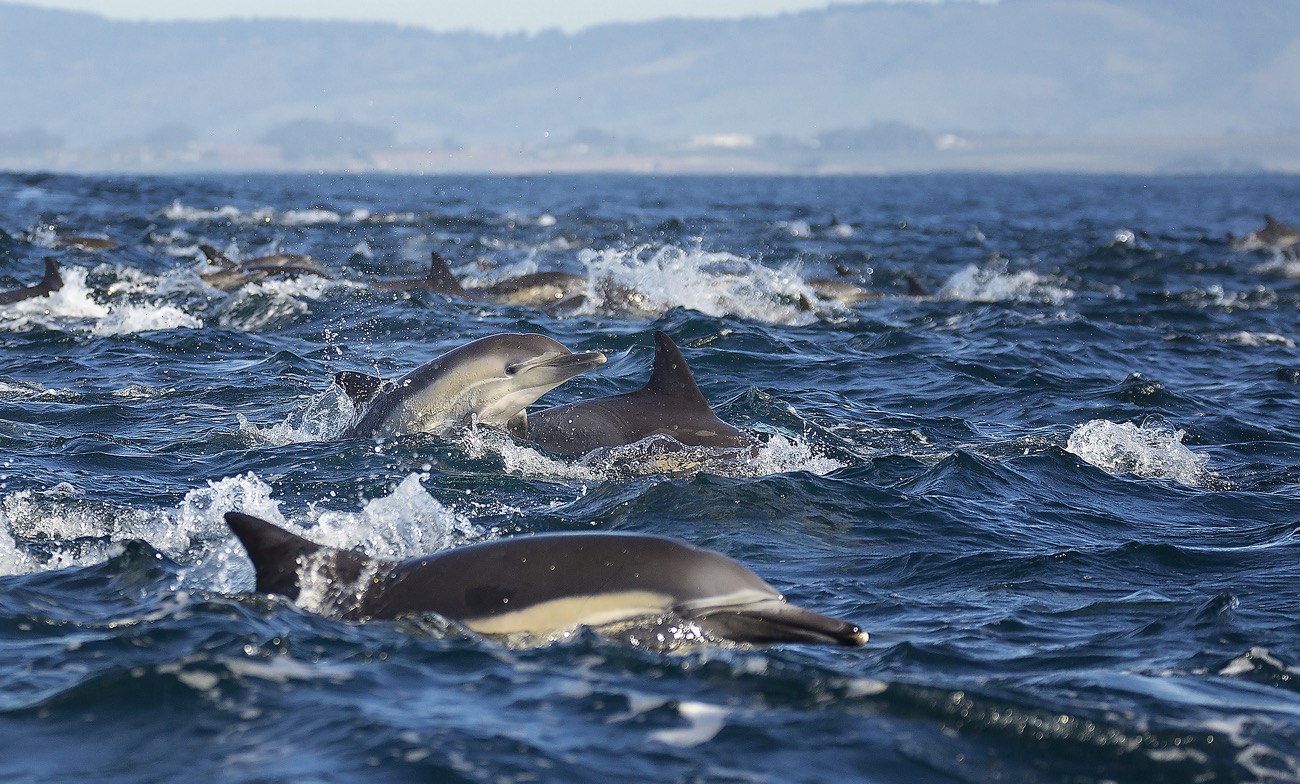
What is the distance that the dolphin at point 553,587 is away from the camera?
6.13 meters

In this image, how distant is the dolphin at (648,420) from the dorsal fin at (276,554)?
13.5ft

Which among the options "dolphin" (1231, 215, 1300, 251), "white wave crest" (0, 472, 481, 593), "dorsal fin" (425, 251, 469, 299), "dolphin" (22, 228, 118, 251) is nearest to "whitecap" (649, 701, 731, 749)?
"white wave crest" (0, 472, 481, 593)

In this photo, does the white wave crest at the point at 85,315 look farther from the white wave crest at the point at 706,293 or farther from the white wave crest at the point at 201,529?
the white wave crest at the point at 201,529

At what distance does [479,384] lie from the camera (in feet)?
34.3

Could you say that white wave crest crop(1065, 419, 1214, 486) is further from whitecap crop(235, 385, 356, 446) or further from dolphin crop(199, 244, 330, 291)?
dolphin crop(199, 244, 330, 291)

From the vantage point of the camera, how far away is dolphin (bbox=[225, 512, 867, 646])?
6129mm

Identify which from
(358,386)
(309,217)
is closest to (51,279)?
(358,386)

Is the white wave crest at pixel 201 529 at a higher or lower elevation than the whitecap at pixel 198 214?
lower

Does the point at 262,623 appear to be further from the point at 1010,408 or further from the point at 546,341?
the point at 1010,408

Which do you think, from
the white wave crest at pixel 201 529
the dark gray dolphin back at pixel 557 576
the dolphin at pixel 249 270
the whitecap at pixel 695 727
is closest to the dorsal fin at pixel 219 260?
the dolphin at pixel 249 270

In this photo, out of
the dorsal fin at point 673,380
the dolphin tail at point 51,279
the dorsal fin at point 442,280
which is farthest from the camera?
the dorsal fin at point 442,280

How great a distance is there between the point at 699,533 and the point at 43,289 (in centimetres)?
1343

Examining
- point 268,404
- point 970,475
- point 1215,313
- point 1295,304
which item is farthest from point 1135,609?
point 1295,304

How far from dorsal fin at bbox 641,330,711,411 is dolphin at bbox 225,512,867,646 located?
4240mm
